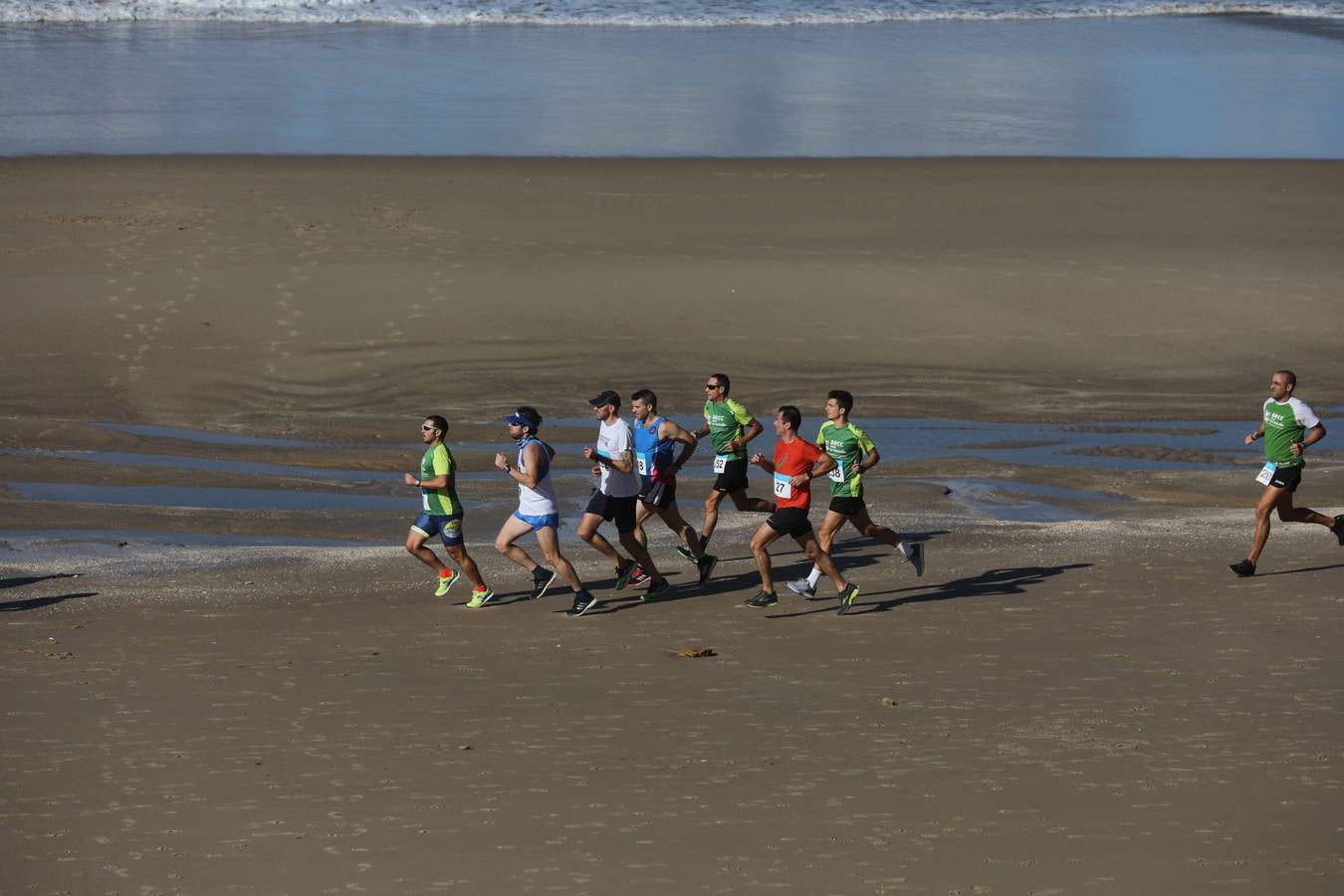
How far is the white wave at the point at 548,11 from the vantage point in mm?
42250

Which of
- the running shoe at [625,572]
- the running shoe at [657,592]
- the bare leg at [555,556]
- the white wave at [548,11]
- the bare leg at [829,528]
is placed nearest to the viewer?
the bare leg at [555,556]

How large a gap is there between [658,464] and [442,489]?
168 cm

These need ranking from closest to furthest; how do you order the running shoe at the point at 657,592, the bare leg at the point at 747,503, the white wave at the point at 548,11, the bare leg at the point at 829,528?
the bare leg at the point at 829,528 < the running shoe at the point at 657,592 < the bare leg at the point at 747,503 < the white wave at the point at 548,11

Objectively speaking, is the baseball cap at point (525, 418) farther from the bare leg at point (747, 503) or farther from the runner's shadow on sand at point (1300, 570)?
the runner's shadow on sand at point (1300, 570)

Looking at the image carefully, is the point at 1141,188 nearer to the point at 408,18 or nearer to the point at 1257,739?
the point at 1257,739

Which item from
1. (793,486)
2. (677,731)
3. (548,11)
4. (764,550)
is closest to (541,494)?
(764,550)

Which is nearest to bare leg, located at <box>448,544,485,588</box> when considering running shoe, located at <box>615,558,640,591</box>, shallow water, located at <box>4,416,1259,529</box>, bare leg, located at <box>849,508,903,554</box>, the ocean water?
running shoe, located at <box>615,558,640,591</box>

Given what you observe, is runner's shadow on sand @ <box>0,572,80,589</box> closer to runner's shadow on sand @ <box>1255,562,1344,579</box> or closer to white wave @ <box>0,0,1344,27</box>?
runner's shadow on sand @ <box>1255,562,1344,579</box>

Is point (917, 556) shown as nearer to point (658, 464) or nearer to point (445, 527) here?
point (658, 464)

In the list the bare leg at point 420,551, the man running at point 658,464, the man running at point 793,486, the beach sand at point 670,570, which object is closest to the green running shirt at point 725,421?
the man running at point 658,464

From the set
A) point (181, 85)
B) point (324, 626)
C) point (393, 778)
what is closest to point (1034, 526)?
point (324, 626)

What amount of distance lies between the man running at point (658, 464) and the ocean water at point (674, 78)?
47.8ft

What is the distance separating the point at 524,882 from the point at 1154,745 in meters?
3.57

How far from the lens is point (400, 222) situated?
22406mm
